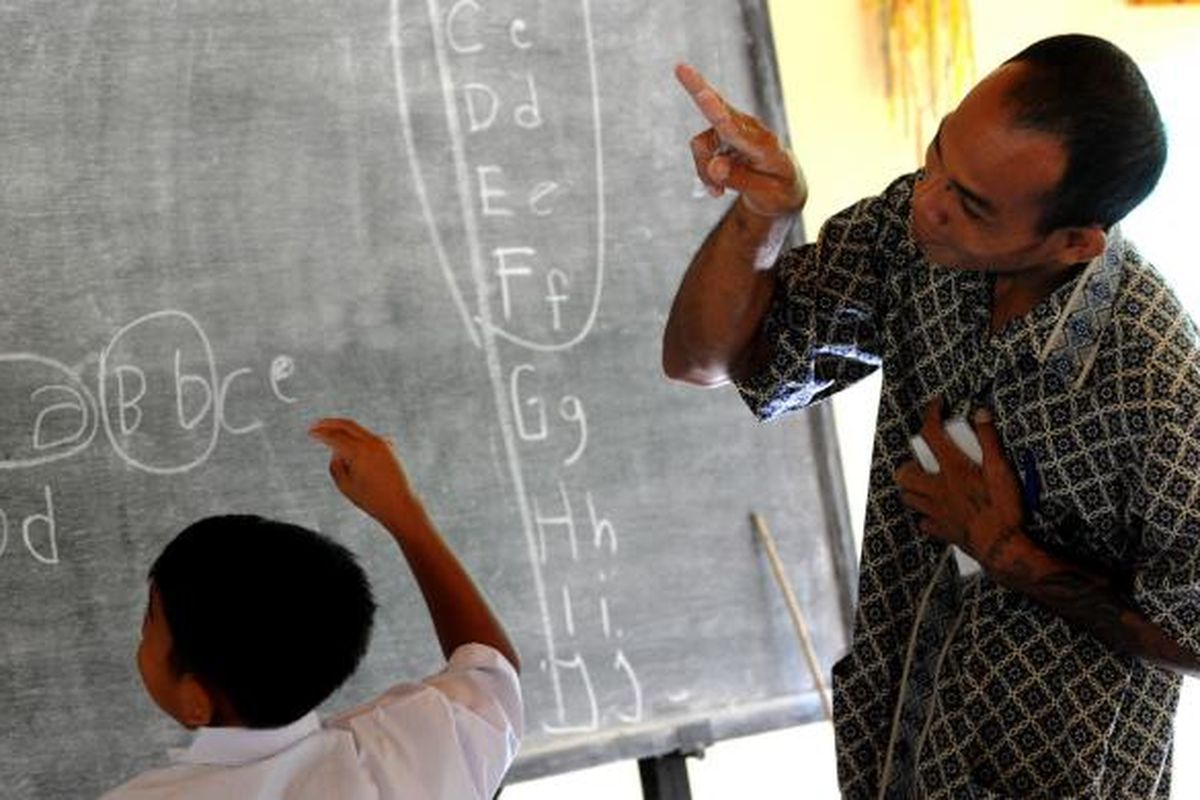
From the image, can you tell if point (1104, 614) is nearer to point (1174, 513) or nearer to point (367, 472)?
point (1174, 513)

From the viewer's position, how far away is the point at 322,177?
202cm

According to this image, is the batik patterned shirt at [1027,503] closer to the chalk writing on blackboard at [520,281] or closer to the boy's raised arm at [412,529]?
the boy's raised arm at [412,529]

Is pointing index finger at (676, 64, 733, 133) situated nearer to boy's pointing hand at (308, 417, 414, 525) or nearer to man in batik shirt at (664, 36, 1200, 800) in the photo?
man in batik shirt at (664, 36, 1200, 800)

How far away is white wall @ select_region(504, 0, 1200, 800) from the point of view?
2.75 meters

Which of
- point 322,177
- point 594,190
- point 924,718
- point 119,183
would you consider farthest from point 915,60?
point 924,718

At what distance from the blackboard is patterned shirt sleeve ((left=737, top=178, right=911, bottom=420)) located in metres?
0.65

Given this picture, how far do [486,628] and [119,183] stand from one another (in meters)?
0.77

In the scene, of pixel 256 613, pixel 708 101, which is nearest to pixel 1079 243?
pixel 708 101

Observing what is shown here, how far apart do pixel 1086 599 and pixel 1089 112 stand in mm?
383

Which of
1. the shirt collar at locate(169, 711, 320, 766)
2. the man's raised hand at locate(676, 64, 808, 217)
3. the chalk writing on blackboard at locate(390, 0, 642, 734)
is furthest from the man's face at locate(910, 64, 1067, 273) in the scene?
the chalk writing on blackboard at locate(390, 0, 642, 734)

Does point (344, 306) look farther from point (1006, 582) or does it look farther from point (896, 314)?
point (1006, 582)

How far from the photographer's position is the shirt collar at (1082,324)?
1365 millimetres

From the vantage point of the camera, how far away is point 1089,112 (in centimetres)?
127

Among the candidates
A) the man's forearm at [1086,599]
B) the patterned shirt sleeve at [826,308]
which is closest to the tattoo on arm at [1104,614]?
the man's forearm at [1086,599]
